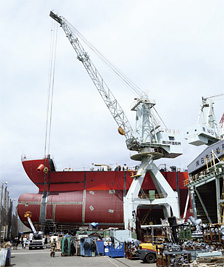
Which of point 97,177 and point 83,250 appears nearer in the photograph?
point 83,250

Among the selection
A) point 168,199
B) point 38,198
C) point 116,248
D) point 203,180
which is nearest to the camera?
point 116,248

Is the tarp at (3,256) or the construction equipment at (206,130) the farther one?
the construction equipment at (206,130)

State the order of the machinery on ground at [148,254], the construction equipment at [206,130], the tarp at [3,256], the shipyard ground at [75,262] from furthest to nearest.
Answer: the construction equipment at [206,130]
the machinery on ground at [148,254]
the shipyard ground at [75,262]
the tarp at [3,256]

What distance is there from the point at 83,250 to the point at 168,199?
2293 cm

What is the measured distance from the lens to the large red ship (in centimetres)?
4778

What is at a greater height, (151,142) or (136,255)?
(151,142)

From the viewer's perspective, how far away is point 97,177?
50344mm

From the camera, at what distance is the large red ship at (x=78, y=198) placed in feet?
157

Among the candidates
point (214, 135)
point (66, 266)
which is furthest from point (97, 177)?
point (66, 266)

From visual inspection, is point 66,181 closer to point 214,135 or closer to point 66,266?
point 214,135

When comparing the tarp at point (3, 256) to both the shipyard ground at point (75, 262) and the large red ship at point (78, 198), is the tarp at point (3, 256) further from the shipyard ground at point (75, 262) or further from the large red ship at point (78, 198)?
the large red ship at point (78, 198)

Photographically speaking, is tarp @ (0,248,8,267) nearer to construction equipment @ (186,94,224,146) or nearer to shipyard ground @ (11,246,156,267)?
shipyard ground @ (11,246,156,267)

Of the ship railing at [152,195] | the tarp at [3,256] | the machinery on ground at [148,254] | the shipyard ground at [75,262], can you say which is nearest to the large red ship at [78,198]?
the ship railing at [152,195]

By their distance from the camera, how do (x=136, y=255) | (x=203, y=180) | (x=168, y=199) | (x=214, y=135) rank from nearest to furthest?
(x=136, y=255) → (x=203, y=180) → (x=214, y=135) → (x=168, y=199)
